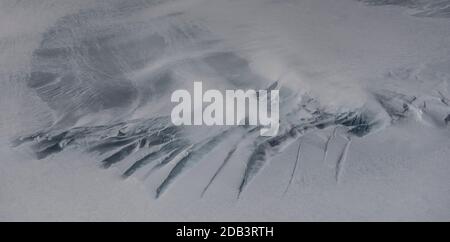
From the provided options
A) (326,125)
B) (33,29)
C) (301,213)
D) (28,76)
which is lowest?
(301,213)

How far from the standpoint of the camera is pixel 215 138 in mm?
1180

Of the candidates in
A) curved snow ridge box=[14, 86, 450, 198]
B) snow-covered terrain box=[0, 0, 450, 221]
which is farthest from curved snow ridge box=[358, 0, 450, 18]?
curved snow ridge box=[14, 86, 450, 198]

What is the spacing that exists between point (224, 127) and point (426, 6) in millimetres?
840

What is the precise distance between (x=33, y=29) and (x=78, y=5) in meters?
0.18

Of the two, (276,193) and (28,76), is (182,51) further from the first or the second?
(276,193)

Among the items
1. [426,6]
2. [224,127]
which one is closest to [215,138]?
[224,127]

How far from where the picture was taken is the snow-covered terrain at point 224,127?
1052 mm

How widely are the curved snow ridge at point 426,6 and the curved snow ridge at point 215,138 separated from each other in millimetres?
408

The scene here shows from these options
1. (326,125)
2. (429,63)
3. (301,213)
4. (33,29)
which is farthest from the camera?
(33,29)

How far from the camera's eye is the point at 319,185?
1079 mm

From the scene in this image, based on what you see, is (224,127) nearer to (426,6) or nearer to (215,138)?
(215,138)

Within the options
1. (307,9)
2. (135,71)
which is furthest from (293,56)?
(135,71)

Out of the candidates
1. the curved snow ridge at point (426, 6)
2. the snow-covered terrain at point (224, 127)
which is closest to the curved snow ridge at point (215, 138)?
the snow-covered terrain at point (224, 127)

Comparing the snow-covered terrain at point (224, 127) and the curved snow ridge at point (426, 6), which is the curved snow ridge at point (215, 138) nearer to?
the snow-covered terrain at point (224, 127)
